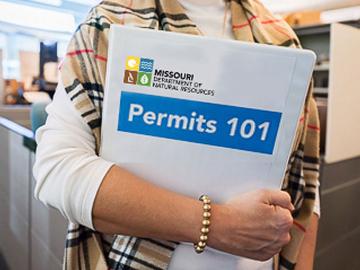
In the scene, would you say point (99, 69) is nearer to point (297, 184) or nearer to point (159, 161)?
point (159, 161)

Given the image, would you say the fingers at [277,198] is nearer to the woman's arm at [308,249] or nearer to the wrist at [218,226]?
the wrist at [218,226]

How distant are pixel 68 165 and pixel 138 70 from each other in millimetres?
157

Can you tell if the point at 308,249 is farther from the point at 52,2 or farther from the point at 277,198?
the point at 52,2

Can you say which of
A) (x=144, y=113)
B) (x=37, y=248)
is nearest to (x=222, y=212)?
(x=144, y=113)

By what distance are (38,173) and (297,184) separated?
1.54 feet

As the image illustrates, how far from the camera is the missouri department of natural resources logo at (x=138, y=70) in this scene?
0.40m

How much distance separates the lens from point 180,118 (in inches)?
16.6

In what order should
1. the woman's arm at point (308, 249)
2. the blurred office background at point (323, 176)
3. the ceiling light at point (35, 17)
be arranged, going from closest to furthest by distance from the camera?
1. the woman's arm at point (308, 249)
2. the blurred office background at point (323, 176)
3. the ceiling light at point (35, 17)

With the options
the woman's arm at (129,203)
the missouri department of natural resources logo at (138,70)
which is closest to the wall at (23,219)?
the woman's arm at (129,203)

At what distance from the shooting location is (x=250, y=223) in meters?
0.44

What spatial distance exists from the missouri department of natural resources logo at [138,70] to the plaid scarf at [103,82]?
8cm

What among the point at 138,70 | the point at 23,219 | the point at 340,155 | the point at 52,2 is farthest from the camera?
the point at 52,2

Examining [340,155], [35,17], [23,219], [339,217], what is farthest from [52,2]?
[339,217]

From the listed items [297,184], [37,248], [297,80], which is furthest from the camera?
[37,248]
